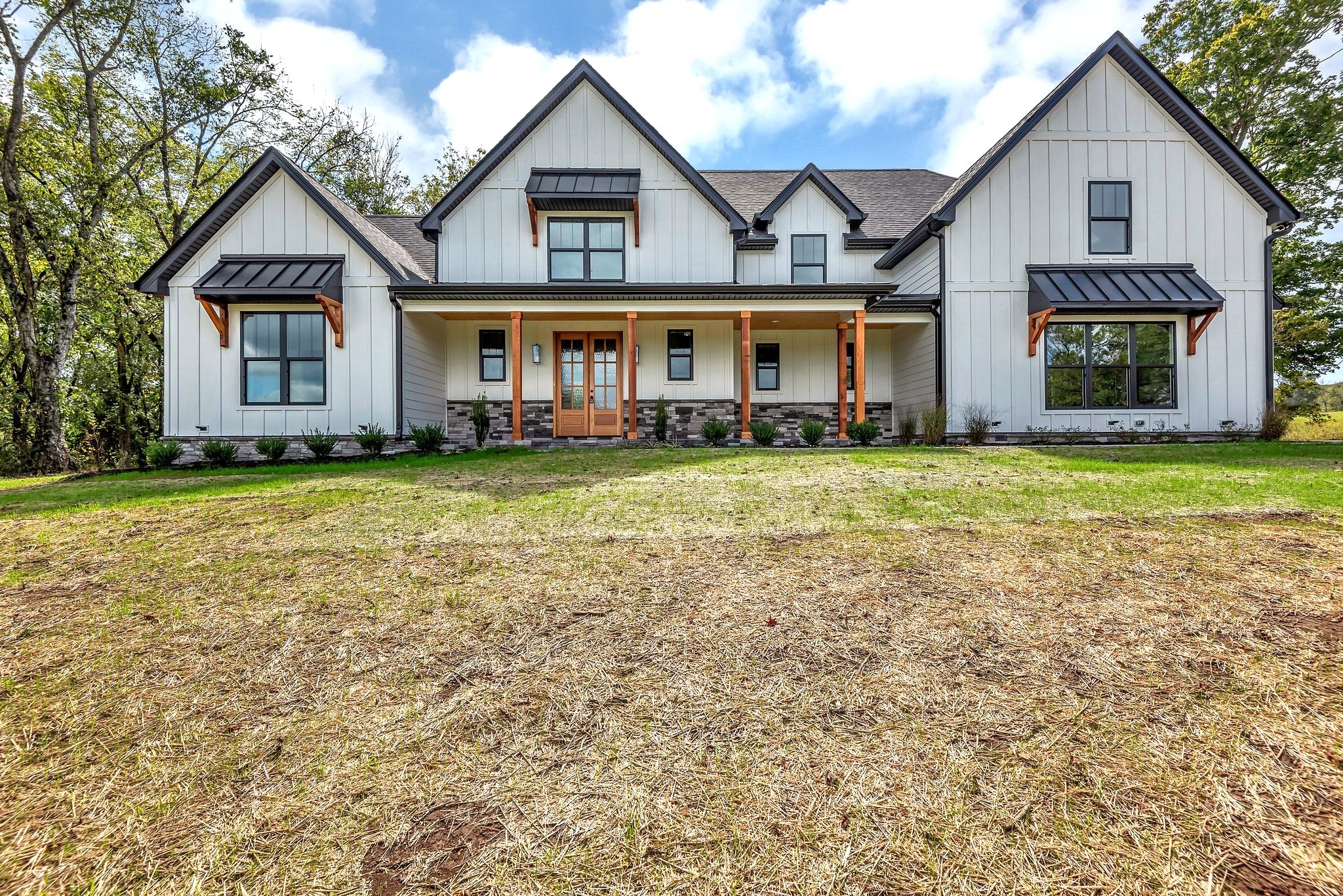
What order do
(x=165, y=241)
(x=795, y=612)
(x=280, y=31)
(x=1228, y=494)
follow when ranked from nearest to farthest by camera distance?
(x=795, y=612), (x=1228, y=494), (x=280, y=31), (x=165, y=241)

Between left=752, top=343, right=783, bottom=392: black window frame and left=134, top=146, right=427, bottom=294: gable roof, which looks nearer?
left=134, top=146, right=427, bottom=294: gable roof

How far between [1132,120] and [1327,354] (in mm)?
13334

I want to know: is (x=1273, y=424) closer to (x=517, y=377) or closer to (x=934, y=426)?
(x=934, y=426)

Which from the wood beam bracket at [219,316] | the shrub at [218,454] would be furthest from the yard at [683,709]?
the wood beam bracket at [219,316]

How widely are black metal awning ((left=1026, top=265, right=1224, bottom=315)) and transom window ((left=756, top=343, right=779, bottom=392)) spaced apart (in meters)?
5.74

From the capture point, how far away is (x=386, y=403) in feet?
38.4

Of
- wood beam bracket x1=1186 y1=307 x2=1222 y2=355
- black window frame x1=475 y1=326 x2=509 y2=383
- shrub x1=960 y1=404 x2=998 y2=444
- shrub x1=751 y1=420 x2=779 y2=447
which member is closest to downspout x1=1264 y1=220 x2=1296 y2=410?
wood beam bracket x1=1186 y1=307 x2=1222 y2=355

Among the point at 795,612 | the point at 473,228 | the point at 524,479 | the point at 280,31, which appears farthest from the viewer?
the point at 280,31

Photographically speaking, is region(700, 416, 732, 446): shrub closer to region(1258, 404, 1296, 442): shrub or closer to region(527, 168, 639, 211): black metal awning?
region(527, 168, 639, 211): black metal awning

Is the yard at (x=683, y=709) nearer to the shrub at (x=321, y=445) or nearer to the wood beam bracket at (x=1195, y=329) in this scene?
the shrub at (x=321, y=445)

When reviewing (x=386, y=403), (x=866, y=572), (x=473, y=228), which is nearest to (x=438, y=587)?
(x=866, y=572)

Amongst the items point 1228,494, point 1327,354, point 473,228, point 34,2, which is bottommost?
point 1228,494

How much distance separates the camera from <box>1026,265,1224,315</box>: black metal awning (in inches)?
450

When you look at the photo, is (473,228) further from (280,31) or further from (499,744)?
(499,744)
